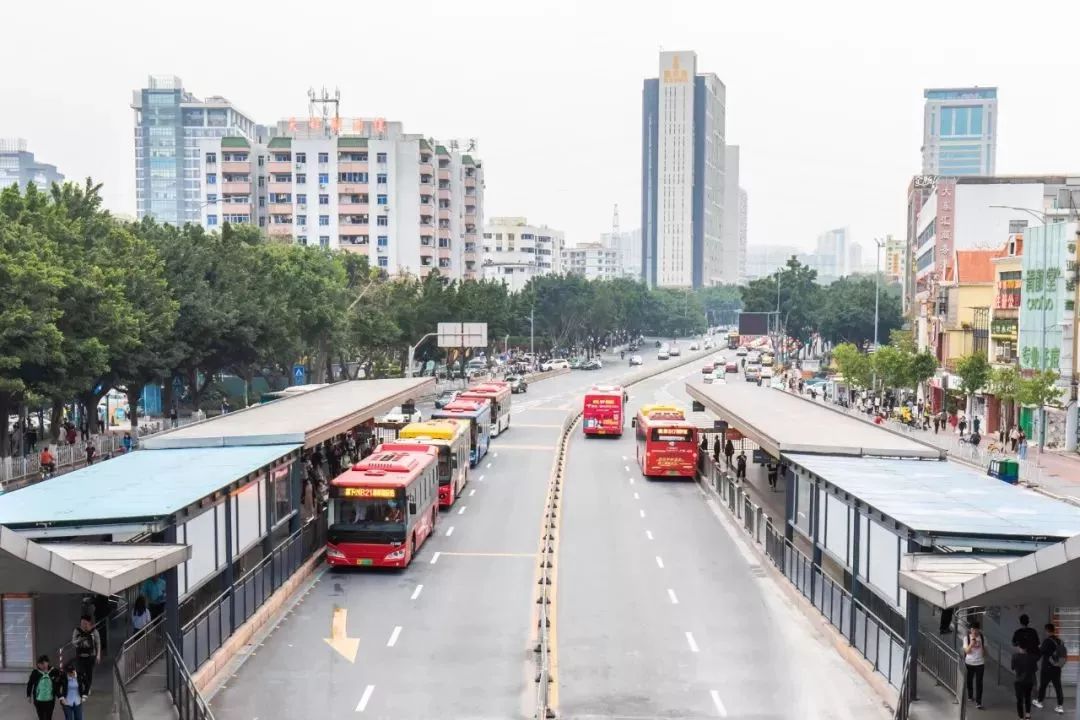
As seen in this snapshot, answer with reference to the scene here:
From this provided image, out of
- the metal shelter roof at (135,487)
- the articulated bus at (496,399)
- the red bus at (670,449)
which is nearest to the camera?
the metal shelter roof at (135,487)

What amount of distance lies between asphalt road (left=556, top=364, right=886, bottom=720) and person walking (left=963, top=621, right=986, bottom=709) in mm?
1502

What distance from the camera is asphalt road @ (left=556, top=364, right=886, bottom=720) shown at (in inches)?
700

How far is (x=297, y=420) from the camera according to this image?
30.0 meters

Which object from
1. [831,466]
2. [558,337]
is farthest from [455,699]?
[558,337]

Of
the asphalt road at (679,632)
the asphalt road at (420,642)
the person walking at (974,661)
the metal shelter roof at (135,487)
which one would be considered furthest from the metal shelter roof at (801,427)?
the metal shelter roof at (135,487)

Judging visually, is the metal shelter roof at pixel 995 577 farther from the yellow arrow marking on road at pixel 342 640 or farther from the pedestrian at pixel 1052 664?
the yellow arrow marking on road at pixel 342 640

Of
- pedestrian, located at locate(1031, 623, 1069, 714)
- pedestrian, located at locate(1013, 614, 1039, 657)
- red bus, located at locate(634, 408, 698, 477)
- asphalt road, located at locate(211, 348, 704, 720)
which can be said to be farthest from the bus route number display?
red bus, located at locate(634, 408, 698, 477)

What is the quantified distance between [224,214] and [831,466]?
123496 mm

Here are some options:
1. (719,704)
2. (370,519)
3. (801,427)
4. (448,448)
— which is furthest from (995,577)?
(448,448)

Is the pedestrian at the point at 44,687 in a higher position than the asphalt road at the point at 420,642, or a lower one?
higher

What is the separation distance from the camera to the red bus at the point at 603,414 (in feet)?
189

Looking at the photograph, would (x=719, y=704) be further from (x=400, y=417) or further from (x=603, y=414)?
(x=400, y=417)

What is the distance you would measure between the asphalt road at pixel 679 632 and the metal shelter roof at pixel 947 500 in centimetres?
301

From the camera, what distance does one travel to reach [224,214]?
138 metres
